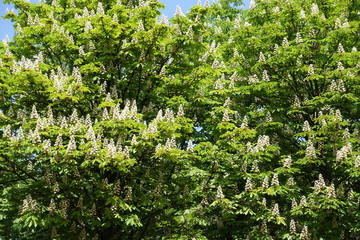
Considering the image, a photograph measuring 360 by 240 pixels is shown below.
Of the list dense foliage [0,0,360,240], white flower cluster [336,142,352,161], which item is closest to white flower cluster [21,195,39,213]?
dense foliage [0,0,360,240]

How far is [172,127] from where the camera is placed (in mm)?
11336

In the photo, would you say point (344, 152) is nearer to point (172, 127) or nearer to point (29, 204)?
point (172, 127)

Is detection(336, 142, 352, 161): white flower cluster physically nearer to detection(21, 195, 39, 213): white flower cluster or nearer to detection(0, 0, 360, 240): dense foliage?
detection(0, 0, 360, 240): dense foliage

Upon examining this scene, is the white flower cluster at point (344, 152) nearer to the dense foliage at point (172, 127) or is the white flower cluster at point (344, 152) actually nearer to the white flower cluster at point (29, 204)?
the dense foliage at point (172, 127)

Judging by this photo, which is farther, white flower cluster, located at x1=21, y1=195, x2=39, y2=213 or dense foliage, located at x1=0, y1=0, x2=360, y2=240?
dense foliage, located at x1=0, y1=0, x2=360, y2=240

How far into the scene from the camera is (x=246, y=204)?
42.8 feet

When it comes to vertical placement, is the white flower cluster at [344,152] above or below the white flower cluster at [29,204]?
above

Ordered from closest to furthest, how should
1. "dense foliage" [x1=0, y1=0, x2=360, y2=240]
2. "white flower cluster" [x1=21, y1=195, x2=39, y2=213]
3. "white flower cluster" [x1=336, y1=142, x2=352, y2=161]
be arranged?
"white flower cluster" [x1=21, y1=195, x2=39, y2=213] < "dense foliage" [x1=0, y1=0, x2=360, y2=240] < "white flower cluster" [x1=336, y1=142, x2=352, y2=161]

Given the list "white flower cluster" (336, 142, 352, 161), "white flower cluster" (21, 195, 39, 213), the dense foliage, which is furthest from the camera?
"white flower cluster" (336, 142, 352, 161)

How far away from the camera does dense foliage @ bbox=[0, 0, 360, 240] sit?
36.7ft

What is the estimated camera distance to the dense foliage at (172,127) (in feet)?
36.7

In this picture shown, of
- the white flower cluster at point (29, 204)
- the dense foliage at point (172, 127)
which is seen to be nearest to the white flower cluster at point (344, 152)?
the dense foliage at point (172, 127)

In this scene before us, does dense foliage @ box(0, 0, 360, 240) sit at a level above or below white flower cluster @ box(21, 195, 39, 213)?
above

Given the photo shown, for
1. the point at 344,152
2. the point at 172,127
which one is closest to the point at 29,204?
the point at 172,127
